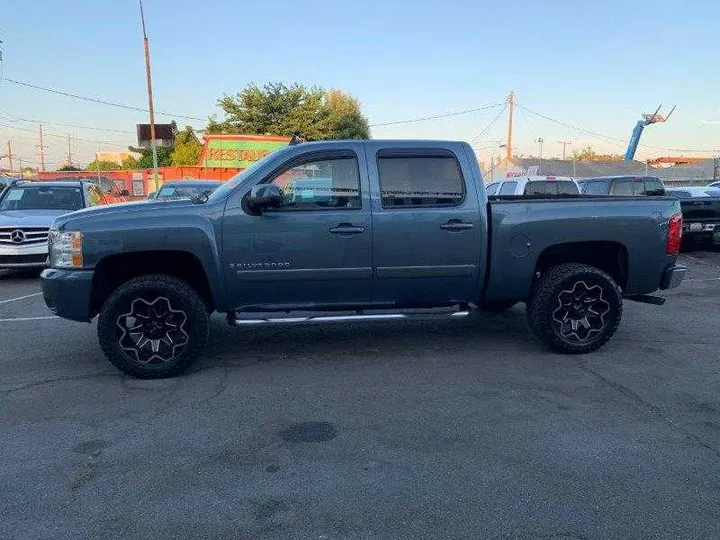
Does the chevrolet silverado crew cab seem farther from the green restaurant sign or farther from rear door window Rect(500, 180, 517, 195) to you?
the green restaurant sign

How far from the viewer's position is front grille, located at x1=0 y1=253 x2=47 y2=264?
995cm

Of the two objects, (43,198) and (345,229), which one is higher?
(43,198)

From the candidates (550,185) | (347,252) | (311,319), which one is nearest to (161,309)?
(311,319)

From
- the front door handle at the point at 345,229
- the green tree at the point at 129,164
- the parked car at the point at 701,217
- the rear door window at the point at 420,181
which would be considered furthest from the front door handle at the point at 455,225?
the green tree at the point at 129,164

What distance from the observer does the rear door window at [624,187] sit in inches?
553

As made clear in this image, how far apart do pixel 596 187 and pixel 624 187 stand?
0.61 m

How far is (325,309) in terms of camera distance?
5.32m

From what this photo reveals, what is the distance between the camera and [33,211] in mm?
10922

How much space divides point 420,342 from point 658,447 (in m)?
2.67

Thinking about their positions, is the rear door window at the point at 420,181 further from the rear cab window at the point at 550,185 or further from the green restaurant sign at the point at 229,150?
the green restaurant sign at the point at 229,150

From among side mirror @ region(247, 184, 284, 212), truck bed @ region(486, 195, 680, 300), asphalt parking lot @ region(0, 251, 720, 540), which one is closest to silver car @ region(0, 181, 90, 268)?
asphalt parking lot @ region(0, 251, 720, 540)

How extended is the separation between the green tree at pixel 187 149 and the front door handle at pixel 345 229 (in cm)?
4718

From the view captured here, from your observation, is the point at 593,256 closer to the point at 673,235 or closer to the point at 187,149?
the point at 673,235

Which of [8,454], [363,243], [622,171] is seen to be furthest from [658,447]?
[622,171]
